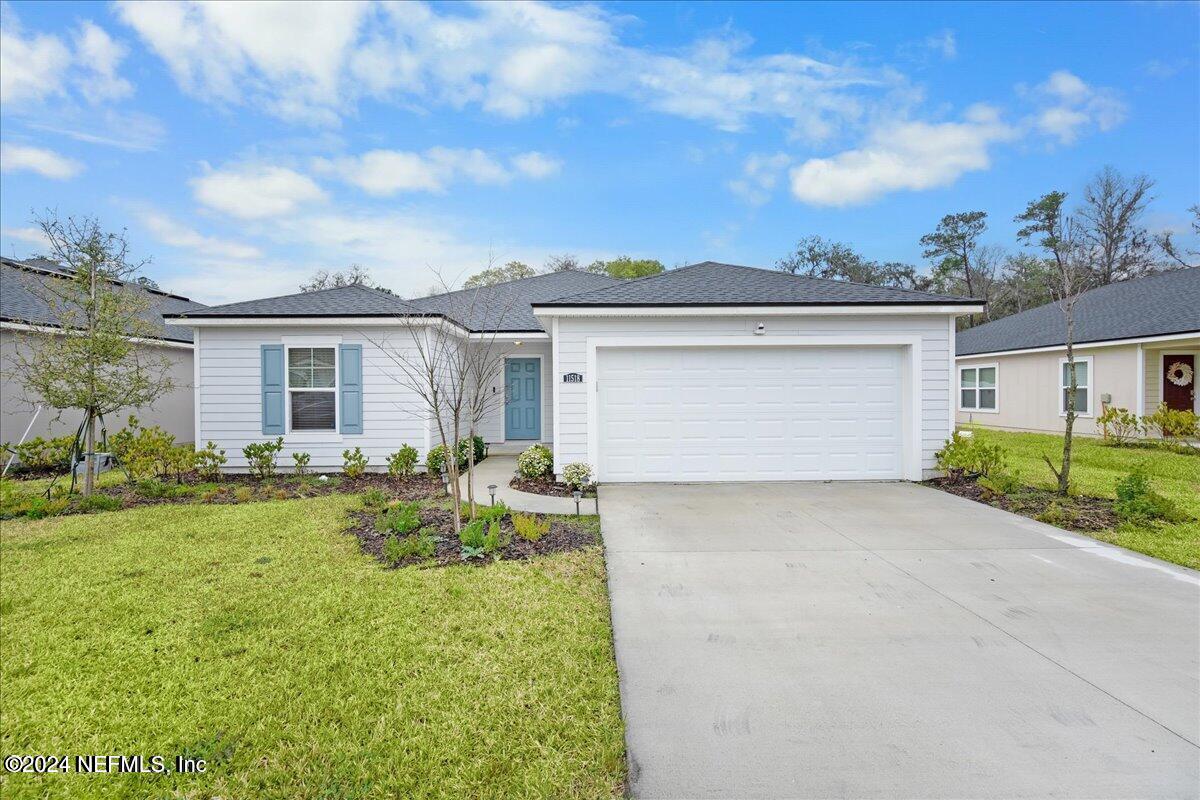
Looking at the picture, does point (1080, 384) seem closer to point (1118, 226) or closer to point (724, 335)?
point (724, 335)

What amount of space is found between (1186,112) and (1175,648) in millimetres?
18898

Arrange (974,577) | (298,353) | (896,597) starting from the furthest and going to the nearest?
(298,353)
(974,577)
(896,597)

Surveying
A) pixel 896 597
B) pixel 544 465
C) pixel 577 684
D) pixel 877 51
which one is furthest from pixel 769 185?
pixel 577 684

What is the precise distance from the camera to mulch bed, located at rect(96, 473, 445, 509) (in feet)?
25.1

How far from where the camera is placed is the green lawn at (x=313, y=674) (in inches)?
87.6

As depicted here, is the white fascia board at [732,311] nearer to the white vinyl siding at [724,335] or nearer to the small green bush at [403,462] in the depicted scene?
the white vinyl siding at [724,335]

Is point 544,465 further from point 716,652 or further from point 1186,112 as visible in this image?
point 1186,112

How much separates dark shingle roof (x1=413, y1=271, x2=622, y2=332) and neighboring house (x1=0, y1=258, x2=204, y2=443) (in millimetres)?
5350

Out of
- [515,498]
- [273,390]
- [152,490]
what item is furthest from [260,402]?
[515,498]

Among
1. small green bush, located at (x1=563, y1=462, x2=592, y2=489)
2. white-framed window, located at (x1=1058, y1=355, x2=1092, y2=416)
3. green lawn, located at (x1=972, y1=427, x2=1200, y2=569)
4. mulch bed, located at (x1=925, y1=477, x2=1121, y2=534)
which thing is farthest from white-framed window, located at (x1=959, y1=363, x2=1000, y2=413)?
small green bush, located at (x1=563, y1=462, x2=592, y2=489)

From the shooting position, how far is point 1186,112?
14.3 meters

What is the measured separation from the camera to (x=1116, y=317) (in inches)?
557

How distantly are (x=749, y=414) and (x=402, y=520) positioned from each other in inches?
216

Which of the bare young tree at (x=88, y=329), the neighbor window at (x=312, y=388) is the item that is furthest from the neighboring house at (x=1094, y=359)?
the bare young tree at (x=88, y=329)
